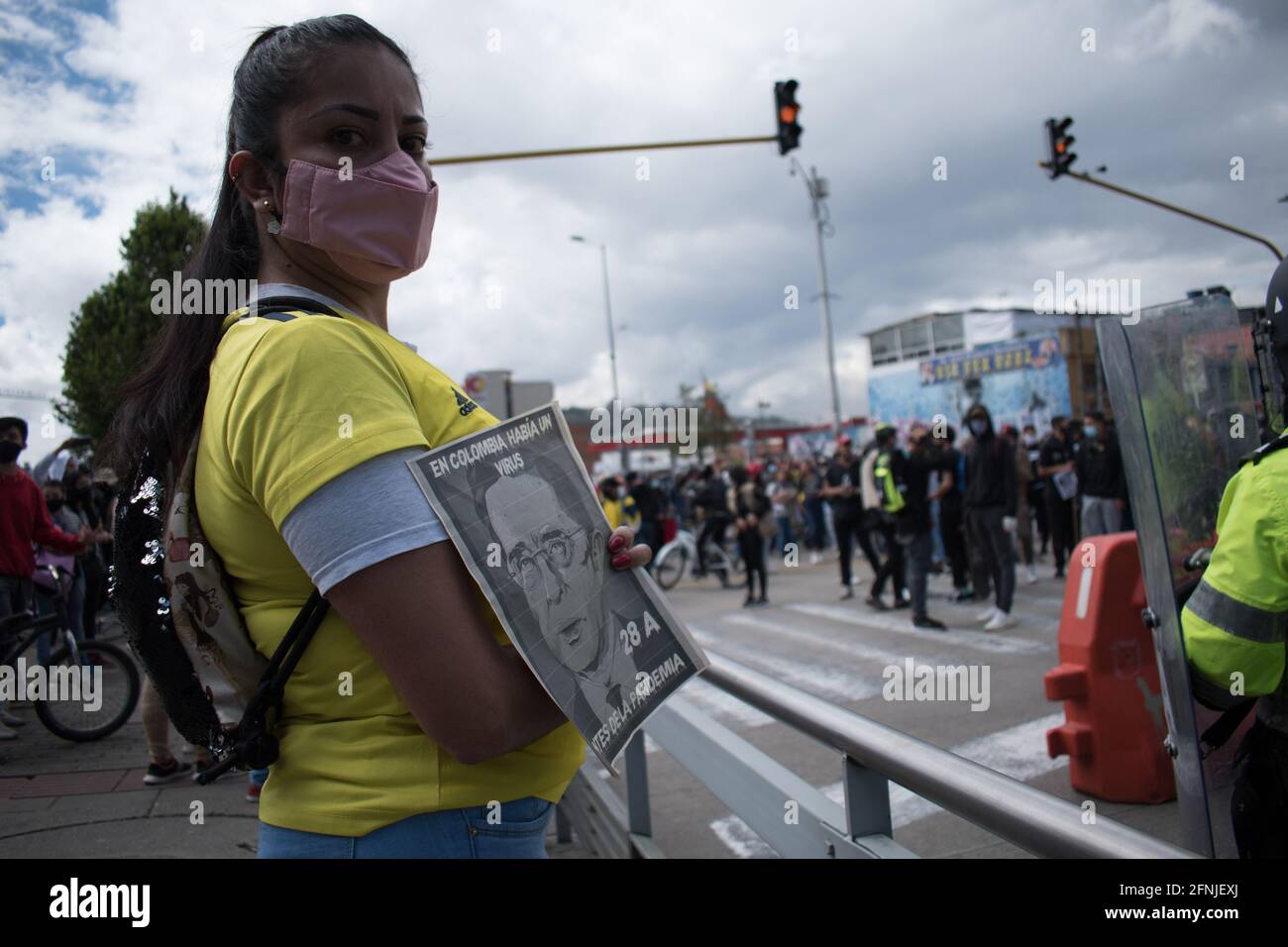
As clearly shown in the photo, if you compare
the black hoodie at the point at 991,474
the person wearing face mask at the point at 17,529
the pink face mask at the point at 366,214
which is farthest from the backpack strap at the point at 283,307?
the black hoodie at the point at 991,474

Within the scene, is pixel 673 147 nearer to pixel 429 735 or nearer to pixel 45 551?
pixel 45 551

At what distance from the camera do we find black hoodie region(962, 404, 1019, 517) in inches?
357

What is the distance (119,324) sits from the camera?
5.14 ft

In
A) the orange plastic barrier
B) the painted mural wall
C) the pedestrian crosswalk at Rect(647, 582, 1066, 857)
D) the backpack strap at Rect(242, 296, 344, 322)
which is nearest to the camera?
the backpack strap at Rect(242, 296, 344, 322)

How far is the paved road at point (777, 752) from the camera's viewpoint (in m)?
1.52

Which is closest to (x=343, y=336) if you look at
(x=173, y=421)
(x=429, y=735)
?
(x=173, y=421)

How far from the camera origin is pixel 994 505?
910 cm

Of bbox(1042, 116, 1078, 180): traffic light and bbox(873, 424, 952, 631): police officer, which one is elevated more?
bbox(1042, 116, 1078, 180): traffic light

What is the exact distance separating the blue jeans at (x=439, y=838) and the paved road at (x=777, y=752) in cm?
33

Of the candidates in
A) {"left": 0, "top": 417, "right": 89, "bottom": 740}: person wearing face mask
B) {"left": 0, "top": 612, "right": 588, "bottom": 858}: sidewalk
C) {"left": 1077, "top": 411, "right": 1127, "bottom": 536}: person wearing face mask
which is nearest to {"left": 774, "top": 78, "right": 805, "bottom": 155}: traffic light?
{"left": 1077, "top": 411, "right": 1127, "bottom": 536}: person wearing face mask

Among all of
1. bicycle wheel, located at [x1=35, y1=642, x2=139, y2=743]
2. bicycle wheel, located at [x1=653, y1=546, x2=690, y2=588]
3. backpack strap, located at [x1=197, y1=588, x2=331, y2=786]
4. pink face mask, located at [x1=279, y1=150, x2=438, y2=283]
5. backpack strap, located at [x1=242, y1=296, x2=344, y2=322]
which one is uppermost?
pink face mask, located at [x1=279, y1=150, x2=438, y2=283]

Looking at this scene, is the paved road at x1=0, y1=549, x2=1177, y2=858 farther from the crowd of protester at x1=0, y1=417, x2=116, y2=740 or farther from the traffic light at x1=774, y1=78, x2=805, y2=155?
the traffic light at x1=774, y1=78, x2=805, y2=155

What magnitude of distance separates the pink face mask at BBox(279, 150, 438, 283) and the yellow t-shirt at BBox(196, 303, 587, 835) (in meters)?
0.12
